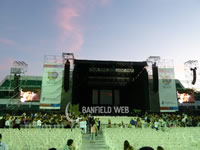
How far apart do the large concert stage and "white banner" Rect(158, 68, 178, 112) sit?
2.49 metres

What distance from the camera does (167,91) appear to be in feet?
76.9

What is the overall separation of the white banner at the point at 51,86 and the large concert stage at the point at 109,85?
215 centimetres

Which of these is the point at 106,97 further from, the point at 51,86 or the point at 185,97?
the point at 185,97

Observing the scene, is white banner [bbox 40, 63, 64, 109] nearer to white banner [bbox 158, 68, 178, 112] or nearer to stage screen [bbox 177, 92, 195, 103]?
white banner [bbox 158, 68, 178, 112]

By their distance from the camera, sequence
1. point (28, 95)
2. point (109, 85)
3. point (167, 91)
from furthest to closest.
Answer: point (109, 85)
point (28, 95)
point (167, 91)

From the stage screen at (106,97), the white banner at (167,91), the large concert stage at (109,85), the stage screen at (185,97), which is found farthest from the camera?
the stage screen at (106,97)

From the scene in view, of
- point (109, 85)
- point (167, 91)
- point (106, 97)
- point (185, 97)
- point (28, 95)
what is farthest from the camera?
point (106, 97)

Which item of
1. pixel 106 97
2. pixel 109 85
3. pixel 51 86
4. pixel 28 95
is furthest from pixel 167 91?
pixel 28 95

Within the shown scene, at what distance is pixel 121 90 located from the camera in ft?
106

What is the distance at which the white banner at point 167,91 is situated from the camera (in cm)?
2280

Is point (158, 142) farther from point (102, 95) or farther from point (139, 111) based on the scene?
point (102, 95)

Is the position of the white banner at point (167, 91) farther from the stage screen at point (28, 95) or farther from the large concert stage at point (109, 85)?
the stage screen at point (28, 95)

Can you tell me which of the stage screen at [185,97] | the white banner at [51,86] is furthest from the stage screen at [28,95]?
the stage screen at [185,97]

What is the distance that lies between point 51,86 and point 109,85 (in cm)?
1261
